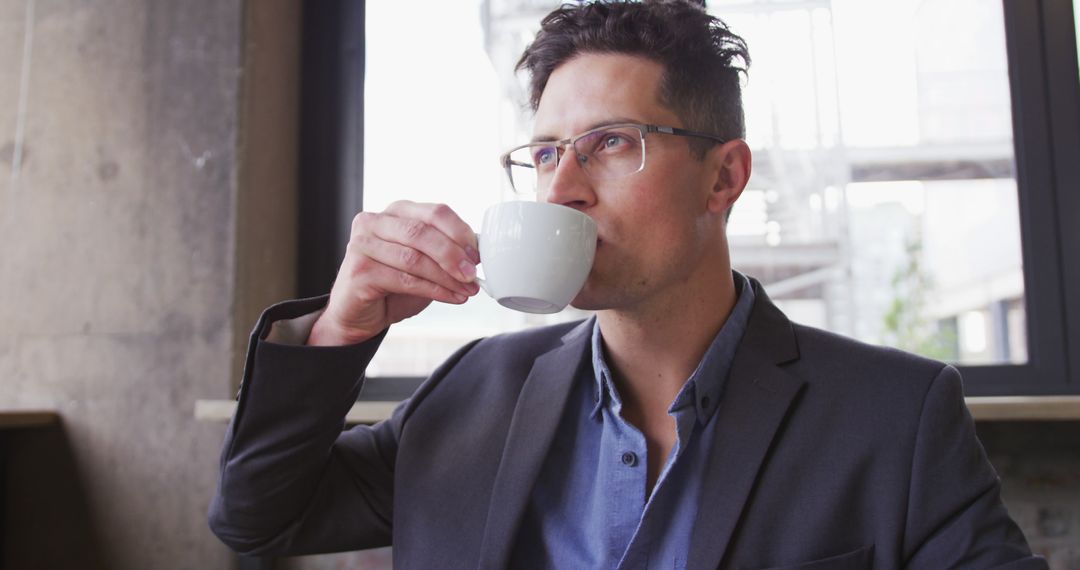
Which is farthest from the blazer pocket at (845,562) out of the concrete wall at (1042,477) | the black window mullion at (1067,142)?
the black window mullion at (1067,142)

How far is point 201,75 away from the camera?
1.91 meters

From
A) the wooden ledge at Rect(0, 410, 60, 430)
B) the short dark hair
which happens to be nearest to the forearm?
the short dark hair

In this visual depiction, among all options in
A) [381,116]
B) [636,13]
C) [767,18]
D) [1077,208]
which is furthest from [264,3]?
[1077,208]

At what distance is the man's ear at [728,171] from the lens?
1.22m

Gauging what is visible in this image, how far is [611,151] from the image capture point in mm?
1104

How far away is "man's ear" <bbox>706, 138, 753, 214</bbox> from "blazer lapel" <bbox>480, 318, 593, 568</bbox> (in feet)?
1.00

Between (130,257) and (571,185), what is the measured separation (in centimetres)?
138

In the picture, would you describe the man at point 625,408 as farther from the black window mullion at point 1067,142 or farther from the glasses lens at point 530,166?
the black window mullion at point 1067,142

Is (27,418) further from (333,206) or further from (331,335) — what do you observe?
(331,335)

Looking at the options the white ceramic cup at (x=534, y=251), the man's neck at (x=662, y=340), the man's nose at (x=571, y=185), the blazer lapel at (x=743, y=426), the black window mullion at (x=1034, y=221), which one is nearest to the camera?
the white ceramic cup at (x=534, y=251)

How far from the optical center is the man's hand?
86cm

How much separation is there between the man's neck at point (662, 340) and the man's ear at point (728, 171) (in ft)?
0.44

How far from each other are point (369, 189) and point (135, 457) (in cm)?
92

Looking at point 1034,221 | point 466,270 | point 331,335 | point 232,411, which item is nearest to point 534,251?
point 466,270
